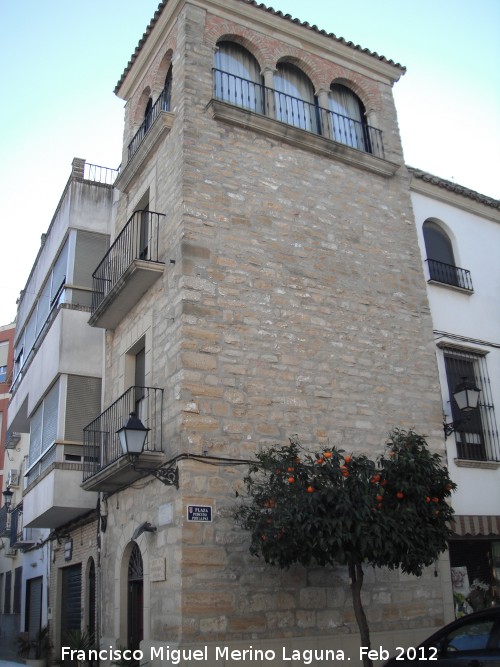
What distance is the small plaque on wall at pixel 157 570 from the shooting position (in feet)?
27.7

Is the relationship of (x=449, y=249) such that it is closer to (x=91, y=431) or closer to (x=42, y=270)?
(x=91, y=431)

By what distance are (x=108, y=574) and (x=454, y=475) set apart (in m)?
5.55

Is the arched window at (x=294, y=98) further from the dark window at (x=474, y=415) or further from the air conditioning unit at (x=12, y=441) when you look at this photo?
the air conditioning unit at (x=12, y=441)

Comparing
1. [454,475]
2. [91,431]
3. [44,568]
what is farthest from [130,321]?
[44,568]

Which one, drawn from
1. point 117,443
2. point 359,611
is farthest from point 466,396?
point 117,443

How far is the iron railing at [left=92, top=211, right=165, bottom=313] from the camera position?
10.7 metres

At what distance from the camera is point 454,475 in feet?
35.4

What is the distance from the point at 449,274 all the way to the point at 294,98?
13.7 feet

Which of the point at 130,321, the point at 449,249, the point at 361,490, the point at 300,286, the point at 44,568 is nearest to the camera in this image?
the point at 361,490

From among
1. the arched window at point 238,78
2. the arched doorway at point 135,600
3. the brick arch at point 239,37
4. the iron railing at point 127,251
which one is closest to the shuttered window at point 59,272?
the iron railing at point 127,251

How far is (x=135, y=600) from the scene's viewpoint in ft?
32.1

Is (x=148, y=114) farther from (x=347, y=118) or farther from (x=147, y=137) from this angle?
(x=347, y=118)

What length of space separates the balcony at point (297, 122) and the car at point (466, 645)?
25.4 feet

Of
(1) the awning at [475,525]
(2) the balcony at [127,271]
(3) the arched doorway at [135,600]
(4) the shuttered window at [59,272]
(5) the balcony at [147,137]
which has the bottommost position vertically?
(3) the arched doorway at [135,600]
